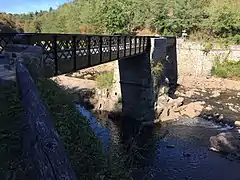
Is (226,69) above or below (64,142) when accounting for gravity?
below

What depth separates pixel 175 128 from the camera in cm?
1748

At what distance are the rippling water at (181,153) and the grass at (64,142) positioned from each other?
14.6 feet

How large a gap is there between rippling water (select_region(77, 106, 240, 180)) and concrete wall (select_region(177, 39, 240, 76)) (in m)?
12.2

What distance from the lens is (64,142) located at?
4160 mm

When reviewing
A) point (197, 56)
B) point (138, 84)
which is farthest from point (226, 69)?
point (138, 84)

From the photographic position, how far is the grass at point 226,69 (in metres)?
28.3

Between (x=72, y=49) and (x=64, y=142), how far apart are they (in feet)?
20.4

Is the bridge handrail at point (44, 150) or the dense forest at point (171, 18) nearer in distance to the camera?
the bridge handrail at point (44, 150)

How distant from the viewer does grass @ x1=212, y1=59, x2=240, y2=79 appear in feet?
92.9

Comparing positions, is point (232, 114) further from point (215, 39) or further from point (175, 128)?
point (215, 39)

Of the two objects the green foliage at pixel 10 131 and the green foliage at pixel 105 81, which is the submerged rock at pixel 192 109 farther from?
the green foliage at pixel 10 131

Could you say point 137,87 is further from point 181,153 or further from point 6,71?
point 6,71

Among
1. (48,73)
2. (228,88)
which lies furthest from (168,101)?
(48,73)

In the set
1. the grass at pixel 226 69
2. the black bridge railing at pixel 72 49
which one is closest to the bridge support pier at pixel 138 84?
the black bridge railing at pixel 72 49
